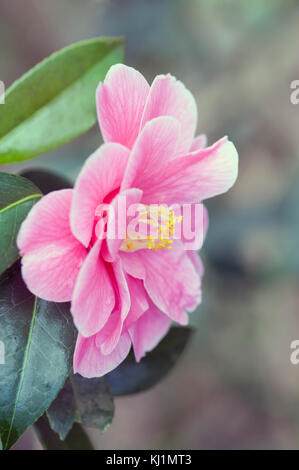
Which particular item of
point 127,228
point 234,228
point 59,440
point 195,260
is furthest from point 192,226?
point 234,228

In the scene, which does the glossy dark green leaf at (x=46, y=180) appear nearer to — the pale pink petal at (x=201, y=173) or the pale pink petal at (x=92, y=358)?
the pale pink petal at (x=201, y=173)

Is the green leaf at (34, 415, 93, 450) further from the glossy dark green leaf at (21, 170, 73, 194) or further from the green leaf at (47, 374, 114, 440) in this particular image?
the glossy dark green leaf at (21, 170, 73, 194)

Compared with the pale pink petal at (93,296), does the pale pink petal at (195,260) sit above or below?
below

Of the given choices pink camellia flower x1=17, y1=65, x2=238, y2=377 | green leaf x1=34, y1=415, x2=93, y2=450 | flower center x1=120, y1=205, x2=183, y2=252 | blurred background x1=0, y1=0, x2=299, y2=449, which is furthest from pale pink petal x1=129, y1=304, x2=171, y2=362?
blurred background x1=0, y1=0, x2=299, y2=449

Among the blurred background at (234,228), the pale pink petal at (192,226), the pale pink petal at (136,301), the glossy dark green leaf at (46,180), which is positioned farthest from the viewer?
the blurred background at (234,228)

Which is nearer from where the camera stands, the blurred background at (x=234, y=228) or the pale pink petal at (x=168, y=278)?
the pale pink petal at (x=168, y=278)

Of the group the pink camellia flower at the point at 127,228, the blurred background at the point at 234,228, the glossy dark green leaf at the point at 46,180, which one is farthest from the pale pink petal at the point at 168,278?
the blurred background at the point at 234,228
